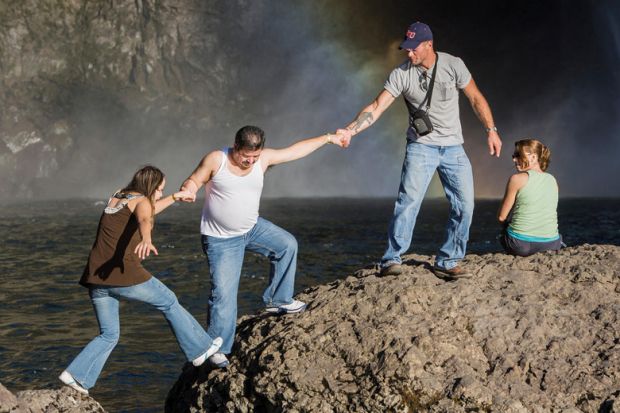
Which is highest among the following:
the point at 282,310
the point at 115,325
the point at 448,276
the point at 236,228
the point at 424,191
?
Answer: the point at 424,191

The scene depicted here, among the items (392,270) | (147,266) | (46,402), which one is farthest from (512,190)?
(147,266)

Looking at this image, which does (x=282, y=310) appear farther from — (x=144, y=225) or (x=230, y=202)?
(x=144, y=225)

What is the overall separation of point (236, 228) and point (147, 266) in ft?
41.8

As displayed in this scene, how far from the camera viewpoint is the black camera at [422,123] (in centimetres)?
706

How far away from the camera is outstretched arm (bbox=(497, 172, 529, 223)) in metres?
7.60

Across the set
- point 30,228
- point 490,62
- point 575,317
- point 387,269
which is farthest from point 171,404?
point 490,62

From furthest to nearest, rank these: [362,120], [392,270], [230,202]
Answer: [362,120]
[392,270]
[230,202]

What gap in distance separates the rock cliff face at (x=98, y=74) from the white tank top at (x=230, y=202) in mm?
41563

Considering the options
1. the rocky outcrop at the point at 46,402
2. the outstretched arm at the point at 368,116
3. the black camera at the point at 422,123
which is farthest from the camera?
the outstretched arm at the point at 368,116

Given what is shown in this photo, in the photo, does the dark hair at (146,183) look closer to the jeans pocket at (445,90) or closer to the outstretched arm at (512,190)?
the jeans pocket at (445,90)

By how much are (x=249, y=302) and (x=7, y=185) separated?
1351 inches

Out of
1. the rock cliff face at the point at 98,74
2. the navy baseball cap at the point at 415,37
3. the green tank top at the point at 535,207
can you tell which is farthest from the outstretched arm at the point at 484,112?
the rock cliff face at the point at 98,74

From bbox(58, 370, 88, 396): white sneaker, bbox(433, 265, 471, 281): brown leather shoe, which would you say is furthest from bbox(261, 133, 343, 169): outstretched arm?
bbox(58, 370, 88, 396): white sneaker

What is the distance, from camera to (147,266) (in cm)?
1903
